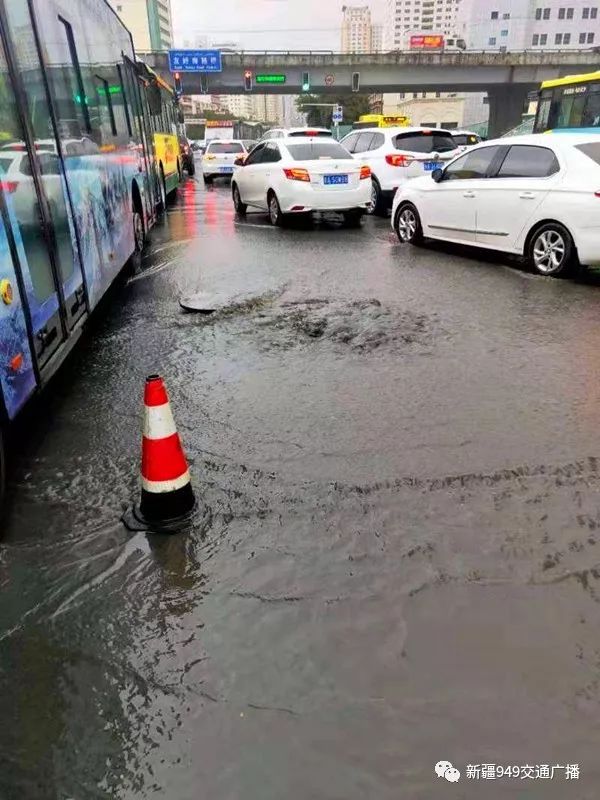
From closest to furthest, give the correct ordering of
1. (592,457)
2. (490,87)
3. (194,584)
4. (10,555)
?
1. (194,584)
2. (10,555)
3. (592,457)
4. (490,87)

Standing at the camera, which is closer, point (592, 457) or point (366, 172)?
point (592, 457)

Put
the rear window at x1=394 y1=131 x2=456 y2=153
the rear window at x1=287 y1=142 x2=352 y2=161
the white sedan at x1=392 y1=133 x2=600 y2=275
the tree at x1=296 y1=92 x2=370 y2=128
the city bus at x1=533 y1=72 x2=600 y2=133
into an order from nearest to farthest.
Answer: the white sedan at x1=392 y1=133 x2=600 y2=275, the rear window at x1=287 y1=142 x2=352 y2=161, the rear window at x1=394 y1=131 x2=456 y2=153, the city bus at x1=533 y1=72 x2=600 y2=133, the tree at x1=296 y1=92 x2=370 y2=128

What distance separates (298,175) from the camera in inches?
498

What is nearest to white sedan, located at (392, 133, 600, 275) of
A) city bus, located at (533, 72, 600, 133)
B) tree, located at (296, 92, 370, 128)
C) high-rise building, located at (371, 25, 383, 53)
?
city bus, located at (533, 72, 600, 133)

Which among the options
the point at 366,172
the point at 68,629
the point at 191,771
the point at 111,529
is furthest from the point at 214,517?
the point at 366,172

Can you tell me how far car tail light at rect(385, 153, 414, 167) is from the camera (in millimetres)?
13992

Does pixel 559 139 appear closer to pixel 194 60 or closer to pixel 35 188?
pixel 35 188

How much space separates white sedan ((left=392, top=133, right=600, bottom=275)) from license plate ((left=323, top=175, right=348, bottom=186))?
247cm

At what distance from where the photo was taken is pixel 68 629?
2650 mm

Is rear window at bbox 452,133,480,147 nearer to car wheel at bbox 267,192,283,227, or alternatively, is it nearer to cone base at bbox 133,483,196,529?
car wheel at bbox 267,192,283,227

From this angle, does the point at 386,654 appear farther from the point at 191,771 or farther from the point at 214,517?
the point at 214,517

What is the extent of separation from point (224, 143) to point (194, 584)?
2768 cm

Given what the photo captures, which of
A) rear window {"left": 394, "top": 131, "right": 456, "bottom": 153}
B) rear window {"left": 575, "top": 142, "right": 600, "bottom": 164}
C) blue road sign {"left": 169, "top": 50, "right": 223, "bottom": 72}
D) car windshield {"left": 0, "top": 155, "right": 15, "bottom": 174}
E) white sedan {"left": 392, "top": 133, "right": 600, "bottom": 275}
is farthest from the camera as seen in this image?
blue road sign {"left": 169, "top": 50, "right": 223, "bottom": 72}

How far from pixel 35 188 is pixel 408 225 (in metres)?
8.03
